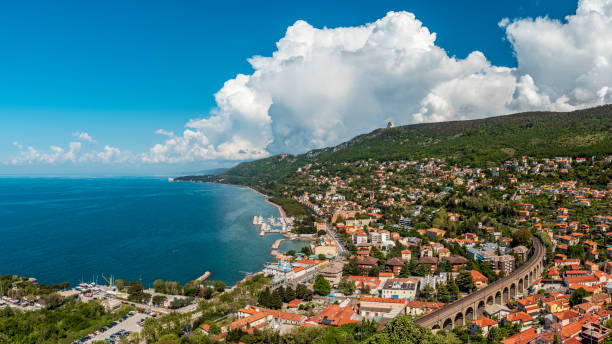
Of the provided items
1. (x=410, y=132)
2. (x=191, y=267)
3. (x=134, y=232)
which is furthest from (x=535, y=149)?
(x=134, y=232)

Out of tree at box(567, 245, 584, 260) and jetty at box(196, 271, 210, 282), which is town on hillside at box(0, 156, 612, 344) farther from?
jetty at box(196, 271, 210, 282)

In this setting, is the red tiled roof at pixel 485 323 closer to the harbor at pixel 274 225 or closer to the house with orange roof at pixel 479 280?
the house with orange roof at pixel 479 280

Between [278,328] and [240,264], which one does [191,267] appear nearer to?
[240,264]

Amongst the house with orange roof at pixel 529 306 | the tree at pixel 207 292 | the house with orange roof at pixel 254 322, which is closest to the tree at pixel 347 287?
the house with orange roof at pixel 254 322

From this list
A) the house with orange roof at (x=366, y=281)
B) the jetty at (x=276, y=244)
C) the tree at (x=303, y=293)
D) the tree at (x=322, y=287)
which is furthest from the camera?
the jetty at (x=276, y=244)

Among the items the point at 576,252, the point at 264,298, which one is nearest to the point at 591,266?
the point at 576,252

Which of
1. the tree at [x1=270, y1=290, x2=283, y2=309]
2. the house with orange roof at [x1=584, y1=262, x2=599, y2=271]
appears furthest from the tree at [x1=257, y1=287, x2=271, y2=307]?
the house with orange roof at [x1=584, y1=262, x2=599, y2=271]
